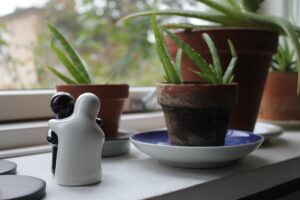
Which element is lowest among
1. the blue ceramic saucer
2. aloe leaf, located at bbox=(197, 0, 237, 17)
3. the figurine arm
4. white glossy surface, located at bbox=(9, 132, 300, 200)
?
white glossy surface, located at bbox=(9, 132, 300, 200)

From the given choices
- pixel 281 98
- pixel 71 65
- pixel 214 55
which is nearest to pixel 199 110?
pixel 214 55

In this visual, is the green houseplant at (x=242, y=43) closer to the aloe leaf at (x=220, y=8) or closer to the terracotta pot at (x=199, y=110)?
the aloe leaf at (x=220, y=8)

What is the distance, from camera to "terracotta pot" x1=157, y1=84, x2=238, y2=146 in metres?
0.51

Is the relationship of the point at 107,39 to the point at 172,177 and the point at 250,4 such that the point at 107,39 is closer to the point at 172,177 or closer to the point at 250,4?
the point at 250,4

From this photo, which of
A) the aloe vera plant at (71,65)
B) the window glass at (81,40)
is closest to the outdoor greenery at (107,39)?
the window glass at (81,40)

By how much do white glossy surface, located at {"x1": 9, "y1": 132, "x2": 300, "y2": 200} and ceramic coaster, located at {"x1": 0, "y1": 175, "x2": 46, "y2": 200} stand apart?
0.6 inches

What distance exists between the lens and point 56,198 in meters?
0.39

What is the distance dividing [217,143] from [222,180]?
70 mm

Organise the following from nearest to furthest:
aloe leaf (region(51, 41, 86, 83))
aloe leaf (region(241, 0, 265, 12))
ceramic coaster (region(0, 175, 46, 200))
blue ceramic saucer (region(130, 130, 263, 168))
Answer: ceramic coaster (region(0, 175, 46, 200)) → blue ceramic saucer (region(130, 130, 263, 168)) → aloe leaf (region(51, 41, 86, 83)) → aloe leaf (region(241, 0, 265, 12))

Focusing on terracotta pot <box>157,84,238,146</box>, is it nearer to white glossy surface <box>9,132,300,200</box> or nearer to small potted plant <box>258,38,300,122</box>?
white glossy surface <box>9,132,300,200</box>

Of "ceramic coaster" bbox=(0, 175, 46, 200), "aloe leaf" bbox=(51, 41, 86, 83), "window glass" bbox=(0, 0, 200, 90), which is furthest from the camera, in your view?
"window glass" bbox=(0, 0, 200, 90)

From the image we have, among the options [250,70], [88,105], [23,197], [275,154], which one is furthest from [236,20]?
[23,197]

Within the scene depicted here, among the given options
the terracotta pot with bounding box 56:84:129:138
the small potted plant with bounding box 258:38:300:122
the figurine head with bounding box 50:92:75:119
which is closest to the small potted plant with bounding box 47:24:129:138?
the terracotta pot with bounding box 56:84:129:138

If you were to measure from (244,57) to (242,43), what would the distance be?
27 millimetres
